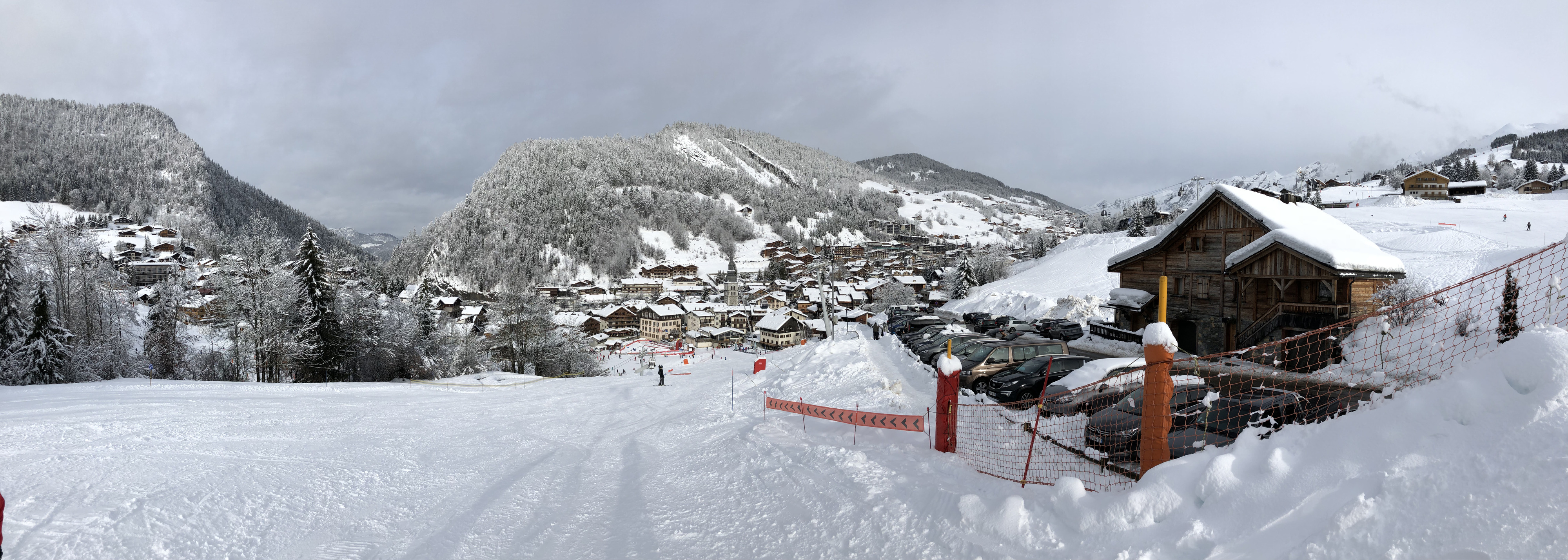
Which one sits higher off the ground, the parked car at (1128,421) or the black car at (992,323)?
the parked car at (1128,421)

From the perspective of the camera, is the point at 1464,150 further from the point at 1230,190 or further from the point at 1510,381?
the point at 1510,381

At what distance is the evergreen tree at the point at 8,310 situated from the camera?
868 inches

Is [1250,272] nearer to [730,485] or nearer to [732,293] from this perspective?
[730,485]

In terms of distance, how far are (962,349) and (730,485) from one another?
1054cm

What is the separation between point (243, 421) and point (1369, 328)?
2735 centimetres

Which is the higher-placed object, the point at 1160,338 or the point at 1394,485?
the point at 1160,338

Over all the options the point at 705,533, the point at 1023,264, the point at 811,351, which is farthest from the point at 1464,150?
the point at 705,533

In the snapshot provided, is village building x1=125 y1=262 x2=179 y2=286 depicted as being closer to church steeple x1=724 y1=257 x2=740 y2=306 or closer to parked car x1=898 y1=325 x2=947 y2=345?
church steeple x1=724 y1=257 x2=740 y2=306

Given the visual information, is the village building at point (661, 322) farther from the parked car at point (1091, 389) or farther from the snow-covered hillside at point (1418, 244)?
the parked car at point (1091, 389)

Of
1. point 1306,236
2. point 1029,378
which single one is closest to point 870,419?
point 1029,378

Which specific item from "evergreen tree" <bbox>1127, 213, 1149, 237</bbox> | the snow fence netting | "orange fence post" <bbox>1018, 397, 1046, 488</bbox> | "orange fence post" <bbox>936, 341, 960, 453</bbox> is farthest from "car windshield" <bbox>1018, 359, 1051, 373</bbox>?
"evergreen tree" <bbox>1127, 213, 1149, 237</bbox>

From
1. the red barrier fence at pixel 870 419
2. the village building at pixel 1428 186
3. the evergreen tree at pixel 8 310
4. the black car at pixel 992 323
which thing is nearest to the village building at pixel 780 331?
the black car at pixel 992 323

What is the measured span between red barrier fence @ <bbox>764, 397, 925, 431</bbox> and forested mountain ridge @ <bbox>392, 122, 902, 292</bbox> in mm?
110119

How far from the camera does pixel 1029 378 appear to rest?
12445mm
